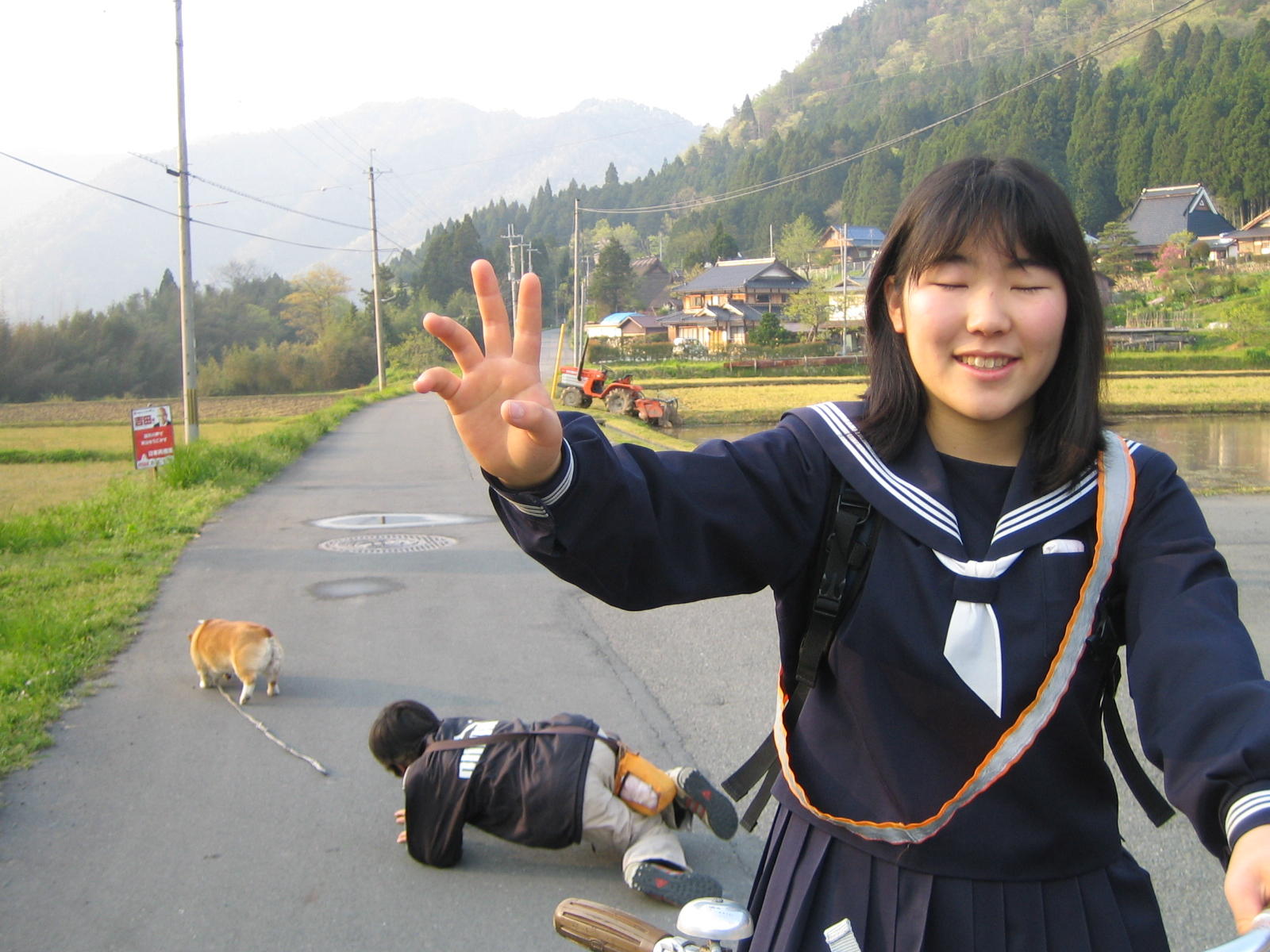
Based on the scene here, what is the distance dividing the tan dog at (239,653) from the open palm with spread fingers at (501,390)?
4.01 metres

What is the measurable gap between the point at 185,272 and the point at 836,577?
1852 centimetres

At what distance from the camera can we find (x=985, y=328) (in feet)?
4.84

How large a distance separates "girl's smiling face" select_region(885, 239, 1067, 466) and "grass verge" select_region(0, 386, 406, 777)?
413 centimetres

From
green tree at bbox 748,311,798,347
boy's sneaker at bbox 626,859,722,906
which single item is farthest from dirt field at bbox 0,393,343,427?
boy's sneaker at bbox 626,859,722,906

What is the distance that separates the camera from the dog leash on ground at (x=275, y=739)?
4250 millimetres

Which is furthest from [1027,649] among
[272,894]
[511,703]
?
[511,703]

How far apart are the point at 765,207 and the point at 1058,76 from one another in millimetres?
43634

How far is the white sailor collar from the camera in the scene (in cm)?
142

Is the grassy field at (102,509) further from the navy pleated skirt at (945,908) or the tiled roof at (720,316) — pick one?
the tiled roof at (720,316)

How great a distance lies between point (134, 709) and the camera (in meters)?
4.97

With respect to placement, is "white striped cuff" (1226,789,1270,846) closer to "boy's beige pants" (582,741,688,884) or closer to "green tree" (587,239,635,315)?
"boy's beige pants" (582,741,688,884)

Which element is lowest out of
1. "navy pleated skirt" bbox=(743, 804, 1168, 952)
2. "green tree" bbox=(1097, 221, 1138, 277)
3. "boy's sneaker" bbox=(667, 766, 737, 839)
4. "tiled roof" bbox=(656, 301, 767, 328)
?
"boy's sneaker" bbox=(667, 766, 737, 839)

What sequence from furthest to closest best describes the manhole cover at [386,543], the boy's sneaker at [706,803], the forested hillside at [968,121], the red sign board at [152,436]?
the forested hillside at [968,121], the red sign board at [152,436], the manhole cover at [386,543], the boy's sneaker at [706,803]

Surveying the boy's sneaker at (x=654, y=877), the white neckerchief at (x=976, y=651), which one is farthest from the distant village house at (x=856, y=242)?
the white neckerchief at (x=976, y=651)
